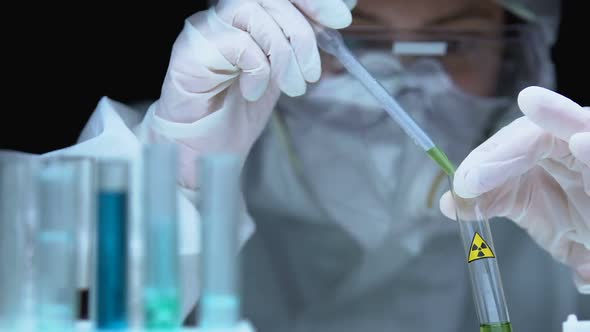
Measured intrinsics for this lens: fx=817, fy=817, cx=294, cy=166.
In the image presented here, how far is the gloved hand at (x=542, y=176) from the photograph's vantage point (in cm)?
126

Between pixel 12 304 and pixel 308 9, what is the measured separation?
2.60ft

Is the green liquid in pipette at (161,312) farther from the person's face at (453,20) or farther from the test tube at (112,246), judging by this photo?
the person's face at (453,20)

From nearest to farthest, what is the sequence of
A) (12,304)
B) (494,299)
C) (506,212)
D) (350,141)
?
(12,304) → (494,299) → (506,212) → (350,141)

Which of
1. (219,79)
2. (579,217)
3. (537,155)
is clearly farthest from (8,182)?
(579,217)

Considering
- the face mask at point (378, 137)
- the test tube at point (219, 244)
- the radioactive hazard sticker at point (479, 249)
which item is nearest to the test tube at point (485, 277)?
the radioactive hazard sticker at point (479, 249)

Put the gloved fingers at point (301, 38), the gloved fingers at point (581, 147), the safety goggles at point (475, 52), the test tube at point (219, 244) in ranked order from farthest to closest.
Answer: the safety goggles at point (475, 52) → the gloved fingers at point (301, 38) → the gloved fingers at point (581, 147) → the test tube at point (219, 244)

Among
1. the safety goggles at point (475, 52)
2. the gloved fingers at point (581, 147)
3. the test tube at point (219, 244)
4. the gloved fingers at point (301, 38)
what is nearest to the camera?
the test tube at point (219, 244)

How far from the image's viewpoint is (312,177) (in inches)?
85.0

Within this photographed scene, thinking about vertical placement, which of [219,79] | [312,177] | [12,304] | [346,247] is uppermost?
[219,79]

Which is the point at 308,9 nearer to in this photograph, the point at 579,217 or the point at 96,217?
the point at 579,217

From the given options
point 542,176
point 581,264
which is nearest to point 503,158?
point 542,176

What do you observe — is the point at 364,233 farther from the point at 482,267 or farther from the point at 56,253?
the point at 56,253

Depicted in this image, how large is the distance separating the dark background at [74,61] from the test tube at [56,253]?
1.24 m

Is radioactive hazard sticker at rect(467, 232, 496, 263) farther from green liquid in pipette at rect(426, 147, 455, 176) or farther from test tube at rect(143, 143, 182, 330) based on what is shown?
test tube at rect(143, 143, 182, 330)
